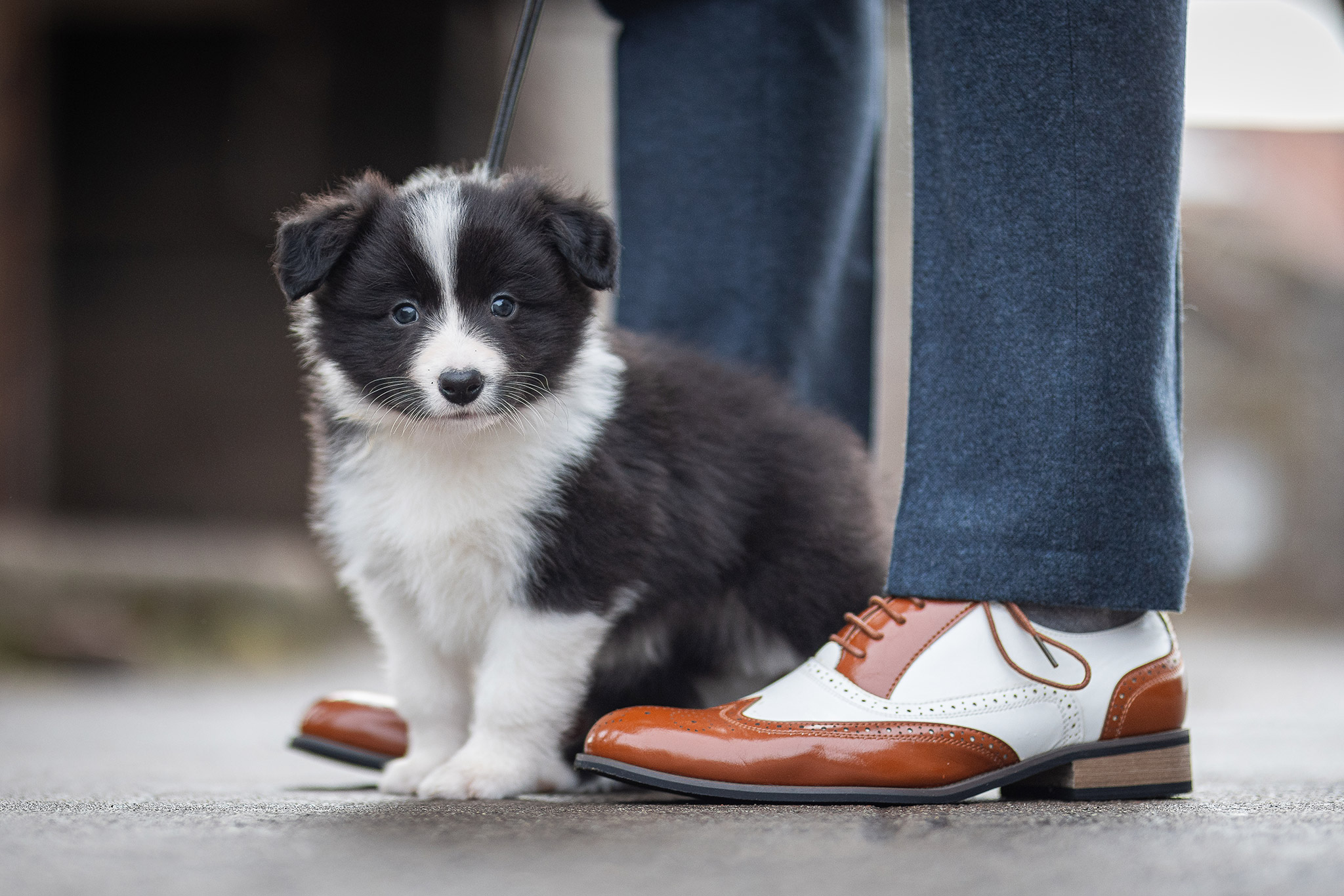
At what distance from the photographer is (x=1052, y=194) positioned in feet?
6.00

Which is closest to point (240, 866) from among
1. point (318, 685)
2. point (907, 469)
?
point (907, 469)

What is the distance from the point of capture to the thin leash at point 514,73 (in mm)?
2191

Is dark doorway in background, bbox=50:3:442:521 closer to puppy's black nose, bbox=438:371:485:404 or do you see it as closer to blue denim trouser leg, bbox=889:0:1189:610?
puppy's black nose, bbox=438:371:485:404

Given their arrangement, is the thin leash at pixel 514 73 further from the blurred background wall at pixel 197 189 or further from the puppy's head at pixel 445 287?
the blurred background wall at pixel 197 189

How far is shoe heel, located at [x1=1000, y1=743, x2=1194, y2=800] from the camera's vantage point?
1.87m

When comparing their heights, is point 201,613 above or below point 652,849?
below

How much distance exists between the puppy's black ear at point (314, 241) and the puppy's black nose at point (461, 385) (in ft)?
0.98

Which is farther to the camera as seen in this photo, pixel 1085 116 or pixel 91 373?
pixel 91 373

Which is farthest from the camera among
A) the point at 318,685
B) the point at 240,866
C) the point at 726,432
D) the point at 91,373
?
the point at 91,373

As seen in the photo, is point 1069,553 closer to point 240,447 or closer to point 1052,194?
point 1052,194

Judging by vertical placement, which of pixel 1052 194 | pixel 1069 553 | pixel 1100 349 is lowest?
pixel 1069 553

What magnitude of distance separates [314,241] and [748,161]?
2.96ft

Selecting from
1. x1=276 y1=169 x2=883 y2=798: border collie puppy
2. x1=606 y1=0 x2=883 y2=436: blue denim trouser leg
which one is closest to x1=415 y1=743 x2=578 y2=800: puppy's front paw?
x1=276 y1=169 x2=883 y2=798: border collie puppy

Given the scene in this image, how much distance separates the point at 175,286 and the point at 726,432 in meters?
6.93
